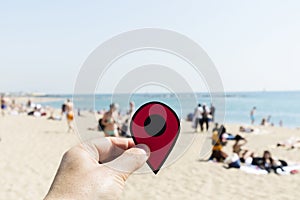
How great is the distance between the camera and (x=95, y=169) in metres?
1.79

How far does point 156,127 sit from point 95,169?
1.35ft

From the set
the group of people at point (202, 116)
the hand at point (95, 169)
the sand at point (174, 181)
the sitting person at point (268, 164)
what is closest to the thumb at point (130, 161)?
the hand at point (95, 169)

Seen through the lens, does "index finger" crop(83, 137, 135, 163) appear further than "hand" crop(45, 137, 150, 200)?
Yes

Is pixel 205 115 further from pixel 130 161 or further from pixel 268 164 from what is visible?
pixel 130 161

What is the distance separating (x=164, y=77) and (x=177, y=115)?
234mm

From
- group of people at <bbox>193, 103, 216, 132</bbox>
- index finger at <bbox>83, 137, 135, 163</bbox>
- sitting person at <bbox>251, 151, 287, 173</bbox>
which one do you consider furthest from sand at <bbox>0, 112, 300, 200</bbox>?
group of people at <bbox>193, 103, 216, 132</bbox>

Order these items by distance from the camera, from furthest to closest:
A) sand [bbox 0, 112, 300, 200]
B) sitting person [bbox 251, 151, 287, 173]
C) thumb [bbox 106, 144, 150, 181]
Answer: sitting person [bbox 251, 151, 287, 173] < sand [bbox 0, 112, 300, 200] < thumb [bbox 106, 144, 150, 181]

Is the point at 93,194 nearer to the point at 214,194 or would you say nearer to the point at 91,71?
the point at 91,71

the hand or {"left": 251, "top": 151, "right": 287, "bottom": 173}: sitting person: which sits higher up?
the hand

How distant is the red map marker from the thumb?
5 centimetres

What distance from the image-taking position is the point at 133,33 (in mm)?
1684

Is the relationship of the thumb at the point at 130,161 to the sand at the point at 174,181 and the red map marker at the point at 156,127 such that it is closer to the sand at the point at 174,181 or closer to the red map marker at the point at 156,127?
the red map marker at the point at 156,127

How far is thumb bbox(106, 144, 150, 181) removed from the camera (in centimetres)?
183

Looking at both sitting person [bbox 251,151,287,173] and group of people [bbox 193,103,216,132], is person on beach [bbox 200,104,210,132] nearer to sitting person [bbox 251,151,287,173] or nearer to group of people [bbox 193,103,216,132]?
group of people [bbox 193,103,216,132]
